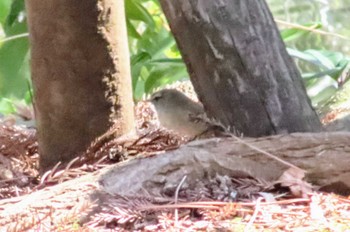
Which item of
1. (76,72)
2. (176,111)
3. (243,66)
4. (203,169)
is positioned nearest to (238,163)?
(203,169)

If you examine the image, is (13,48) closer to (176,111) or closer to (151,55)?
(151,55)

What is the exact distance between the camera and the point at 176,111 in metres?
1.90

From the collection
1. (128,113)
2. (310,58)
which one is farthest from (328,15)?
(128,113)

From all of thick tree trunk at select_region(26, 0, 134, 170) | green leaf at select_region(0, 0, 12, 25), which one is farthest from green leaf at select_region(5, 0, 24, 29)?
thick tree trunk at select_region(26, 0, 134, 170)

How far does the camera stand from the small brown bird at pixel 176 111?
1.76m

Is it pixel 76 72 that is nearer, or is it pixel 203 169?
pixel 203 169

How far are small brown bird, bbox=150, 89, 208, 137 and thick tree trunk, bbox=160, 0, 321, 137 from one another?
9.7 inches

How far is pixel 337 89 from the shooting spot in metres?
2.26

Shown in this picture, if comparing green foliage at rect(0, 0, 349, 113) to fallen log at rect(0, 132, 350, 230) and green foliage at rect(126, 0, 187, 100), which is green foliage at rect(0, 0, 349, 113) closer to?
green foliage at rect(126, 0, 187, 100)

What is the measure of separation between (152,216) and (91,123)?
0.45 metres

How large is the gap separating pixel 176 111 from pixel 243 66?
0.50 meters

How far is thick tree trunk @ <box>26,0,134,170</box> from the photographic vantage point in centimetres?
144

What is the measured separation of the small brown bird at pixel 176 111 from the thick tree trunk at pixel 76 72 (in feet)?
0.91

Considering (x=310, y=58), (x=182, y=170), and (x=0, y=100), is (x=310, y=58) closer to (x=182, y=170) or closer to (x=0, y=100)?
(x=0, y=100)
